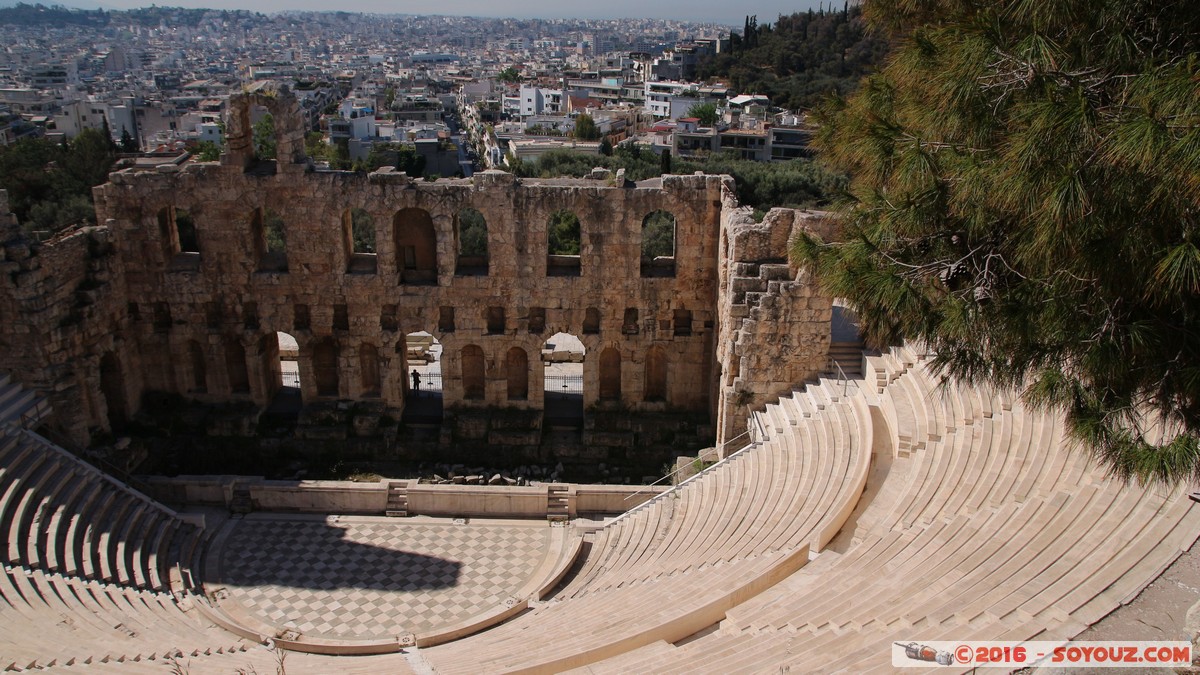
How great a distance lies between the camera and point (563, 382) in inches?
1069

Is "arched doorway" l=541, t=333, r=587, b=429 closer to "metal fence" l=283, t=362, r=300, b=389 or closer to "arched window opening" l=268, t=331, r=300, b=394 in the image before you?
"arched window opening" l=268, t=331, r=300, b=394

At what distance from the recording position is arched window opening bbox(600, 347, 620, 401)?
81.8ft

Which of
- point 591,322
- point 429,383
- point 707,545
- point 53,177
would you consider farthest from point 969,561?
point 53,177

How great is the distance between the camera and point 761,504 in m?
17.8

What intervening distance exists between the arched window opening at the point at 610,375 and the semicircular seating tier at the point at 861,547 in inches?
203

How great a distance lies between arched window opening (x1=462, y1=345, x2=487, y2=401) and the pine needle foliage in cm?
1500

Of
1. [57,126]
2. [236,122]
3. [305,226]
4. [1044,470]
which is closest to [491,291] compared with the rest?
[305,226]

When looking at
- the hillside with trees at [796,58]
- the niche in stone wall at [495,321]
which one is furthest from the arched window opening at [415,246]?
the hillside with trees at [796,58]

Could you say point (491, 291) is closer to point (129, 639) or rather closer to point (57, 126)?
point (129, 639)

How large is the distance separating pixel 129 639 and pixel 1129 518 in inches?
578

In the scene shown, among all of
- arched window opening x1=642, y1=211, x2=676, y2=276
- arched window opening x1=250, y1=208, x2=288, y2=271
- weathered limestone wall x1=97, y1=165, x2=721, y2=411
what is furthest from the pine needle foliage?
arched window opening x1=642, y1=211, x2=676, y2=276

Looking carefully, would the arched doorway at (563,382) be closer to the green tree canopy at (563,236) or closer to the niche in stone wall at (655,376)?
the niche in stone wall at (655,376)

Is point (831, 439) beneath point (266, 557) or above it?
above

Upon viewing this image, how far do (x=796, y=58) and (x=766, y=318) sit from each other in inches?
4062
